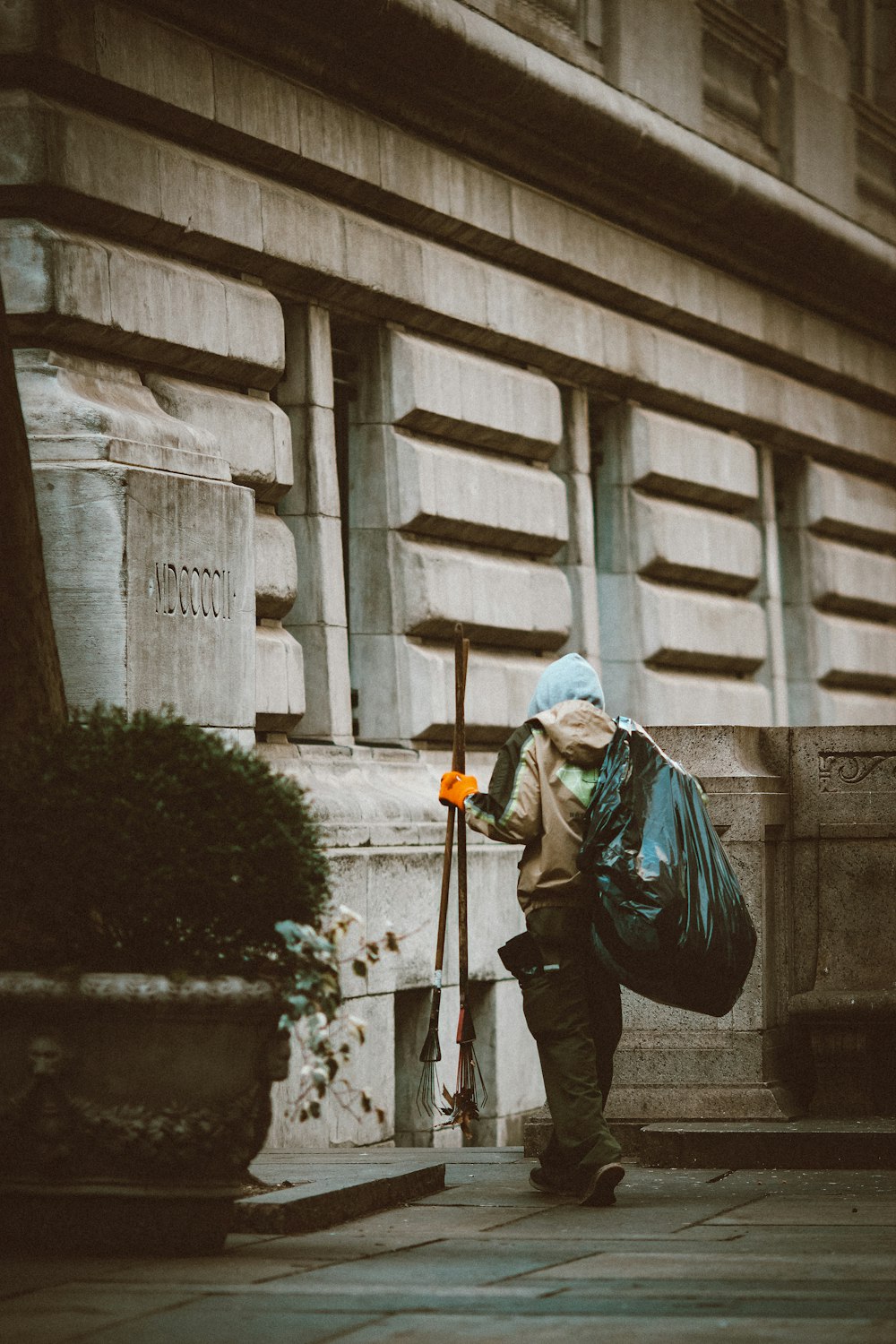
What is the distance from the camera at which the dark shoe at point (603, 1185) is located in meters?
7.71

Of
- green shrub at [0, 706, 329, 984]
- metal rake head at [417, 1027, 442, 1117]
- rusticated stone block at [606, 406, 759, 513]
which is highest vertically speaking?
rusticated stone block at [606, 406, 759, 513]

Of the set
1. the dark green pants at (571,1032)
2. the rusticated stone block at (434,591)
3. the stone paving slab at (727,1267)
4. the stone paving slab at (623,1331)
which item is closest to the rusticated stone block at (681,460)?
the rusticated stone block at (434,591)

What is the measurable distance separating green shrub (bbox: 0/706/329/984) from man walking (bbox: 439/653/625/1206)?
57.3 inches

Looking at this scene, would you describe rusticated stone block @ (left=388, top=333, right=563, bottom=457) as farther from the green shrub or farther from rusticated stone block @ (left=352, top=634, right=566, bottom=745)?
the green shrub

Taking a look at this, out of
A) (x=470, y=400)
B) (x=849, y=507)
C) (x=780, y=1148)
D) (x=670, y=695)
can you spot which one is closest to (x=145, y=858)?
(x=780, y=1148)

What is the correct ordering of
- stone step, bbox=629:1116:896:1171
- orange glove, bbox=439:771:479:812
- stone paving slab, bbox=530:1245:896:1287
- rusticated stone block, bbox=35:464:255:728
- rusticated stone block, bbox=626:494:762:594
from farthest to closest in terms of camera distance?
1. rusticated stone block, bbox=626:494:762:594
2. stone step, bbox=629:1116:896:1171
3. rusticated stone block, bbox=35:464:255:728
4. orange glove, bbox=439:771:479:812
5. stone paving slab, bbox=530:1245:896:1287

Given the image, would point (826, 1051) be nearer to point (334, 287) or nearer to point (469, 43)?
point (334, 287)

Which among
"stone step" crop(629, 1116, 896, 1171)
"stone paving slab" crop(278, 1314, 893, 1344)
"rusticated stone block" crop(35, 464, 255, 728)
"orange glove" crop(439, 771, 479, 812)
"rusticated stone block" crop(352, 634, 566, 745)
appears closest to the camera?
"stone paving slab" crop(278, 1314, 893, 1344)

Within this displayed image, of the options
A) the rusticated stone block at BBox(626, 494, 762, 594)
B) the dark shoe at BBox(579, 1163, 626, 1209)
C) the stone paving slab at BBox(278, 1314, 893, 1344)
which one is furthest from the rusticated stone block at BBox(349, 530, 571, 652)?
the stone paving slab at BBox(278, 1314, 893, 1344)

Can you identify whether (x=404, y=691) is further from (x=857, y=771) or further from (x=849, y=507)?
(x=849, y=507)

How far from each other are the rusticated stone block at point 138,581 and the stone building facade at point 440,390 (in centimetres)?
1

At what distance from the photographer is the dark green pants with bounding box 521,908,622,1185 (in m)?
7.78

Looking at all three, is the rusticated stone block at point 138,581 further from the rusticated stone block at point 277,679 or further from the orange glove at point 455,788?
the rusticated stone block at point 277,679

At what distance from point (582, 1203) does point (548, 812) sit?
123cm
